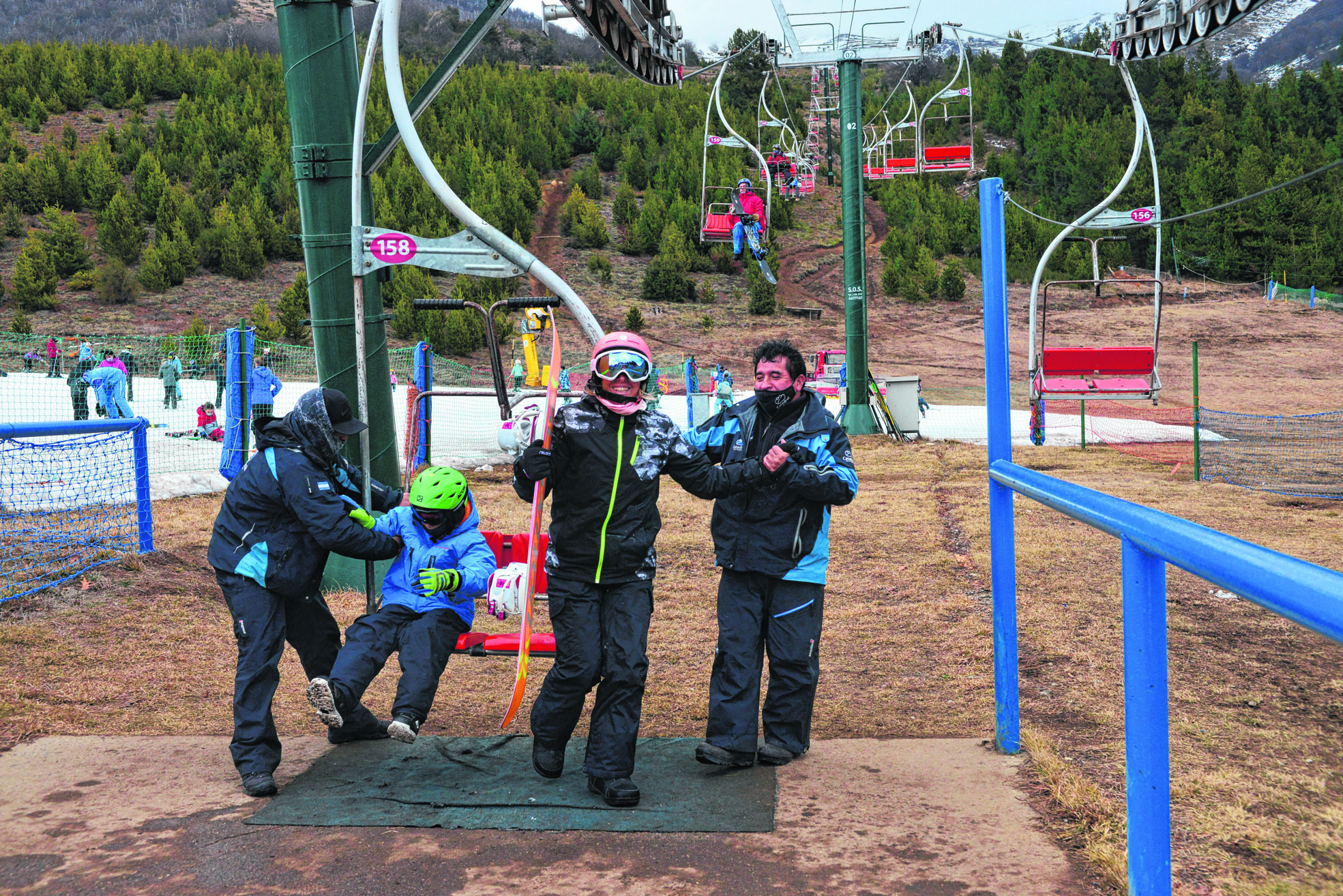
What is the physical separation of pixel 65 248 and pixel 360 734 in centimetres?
4258

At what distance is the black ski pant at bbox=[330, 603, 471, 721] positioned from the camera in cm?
395

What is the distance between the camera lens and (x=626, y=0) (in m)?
7.69

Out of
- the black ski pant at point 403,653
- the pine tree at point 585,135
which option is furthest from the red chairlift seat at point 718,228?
the pine tree at point 585,135

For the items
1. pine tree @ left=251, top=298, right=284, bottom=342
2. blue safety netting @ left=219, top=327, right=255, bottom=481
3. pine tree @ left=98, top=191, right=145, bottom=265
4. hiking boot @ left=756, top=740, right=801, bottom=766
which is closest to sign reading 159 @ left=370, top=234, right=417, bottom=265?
hiking boot @ left=756, top=740, right=801, bottom=766

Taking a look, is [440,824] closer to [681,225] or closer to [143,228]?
[681,225]

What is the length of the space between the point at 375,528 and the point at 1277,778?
328 centimetres

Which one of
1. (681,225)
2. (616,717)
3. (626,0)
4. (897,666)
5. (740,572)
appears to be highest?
(681,225)

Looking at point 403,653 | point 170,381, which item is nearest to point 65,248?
point 170,381

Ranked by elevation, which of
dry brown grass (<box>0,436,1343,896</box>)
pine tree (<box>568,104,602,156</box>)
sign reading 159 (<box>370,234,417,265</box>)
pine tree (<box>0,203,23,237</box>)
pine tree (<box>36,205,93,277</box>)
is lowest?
dry brown grass (<box>0,436,1343,896</box>)

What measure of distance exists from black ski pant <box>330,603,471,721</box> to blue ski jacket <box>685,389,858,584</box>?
1126mm

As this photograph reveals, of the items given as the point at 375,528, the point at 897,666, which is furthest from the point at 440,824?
the point at 897,666

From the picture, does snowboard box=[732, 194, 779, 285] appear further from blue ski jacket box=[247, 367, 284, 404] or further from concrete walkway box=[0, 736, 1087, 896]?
concrete walkway box=[0, 736, 1087, 896]

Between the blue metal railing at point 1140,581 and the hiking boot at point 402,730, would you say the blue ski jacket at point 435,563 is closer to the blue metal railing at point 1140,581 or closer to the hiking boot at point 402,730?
the hiking boot at point 402,730

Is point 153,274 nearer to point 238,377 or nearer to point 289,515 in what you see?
point 238,377
